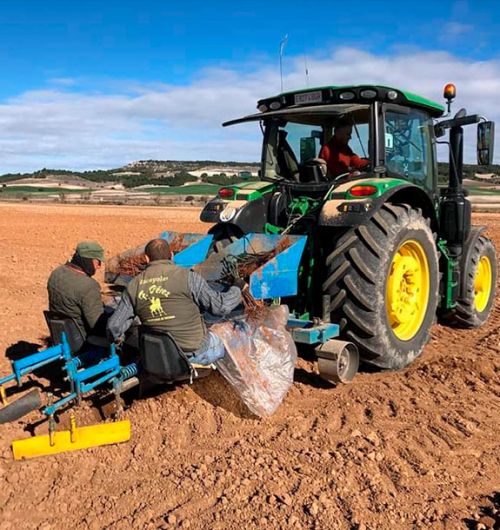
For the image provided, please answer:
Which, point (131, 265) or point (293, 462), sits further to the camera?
point (131, 265)

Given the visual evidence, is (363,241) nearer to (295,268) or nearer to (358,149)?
(295,268)

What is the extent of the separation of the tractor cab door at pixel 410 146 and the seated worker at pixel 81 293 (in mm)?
2751

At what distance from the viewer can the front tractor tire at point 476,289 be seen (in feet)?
20.5

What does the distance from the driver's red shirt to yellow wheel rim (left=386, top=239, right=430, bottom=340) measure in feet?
2.98

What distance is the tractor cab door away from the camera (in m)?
5.40

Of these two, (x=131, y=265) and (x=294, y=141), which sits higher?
(x=294, y=141)

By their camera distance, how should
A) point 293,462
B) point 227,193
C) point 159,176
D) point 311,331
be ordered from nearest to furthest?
point 293,462, point 311,331, point 227,193, point 159,176

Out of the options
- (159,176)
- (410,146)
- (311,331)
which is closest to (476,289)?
(410,146)

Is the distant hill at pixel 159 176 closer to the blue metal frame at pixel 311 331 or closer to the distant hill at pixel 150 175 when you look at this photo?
the distant hill at pixel 150 175

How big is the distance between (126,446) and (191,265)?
1987mm

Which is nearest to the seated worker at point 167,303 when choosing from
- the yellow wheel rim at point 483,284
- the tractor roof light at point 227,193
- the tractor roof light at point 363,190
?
the tractor roof light at point 363,190

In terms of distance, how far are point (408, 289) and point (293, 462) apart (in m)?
2.36

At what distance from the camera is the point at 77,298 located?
14.0 feet

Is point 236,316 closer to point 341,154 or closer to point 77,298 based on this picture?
point 77,298
